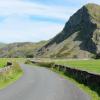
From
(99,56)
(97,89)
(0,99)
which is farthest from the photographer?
(99,56)

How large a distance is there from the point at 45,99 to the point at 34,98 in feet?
2.62

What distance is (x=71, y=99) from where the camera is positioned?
64.5ft

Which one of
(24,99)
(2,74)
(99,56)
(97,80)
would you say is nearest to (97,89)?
(97,80)

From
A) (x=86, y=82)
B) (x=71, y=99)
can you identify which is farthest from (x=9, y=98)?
(x=86, y=82)

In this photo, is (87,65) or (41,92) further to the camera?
(87,65)

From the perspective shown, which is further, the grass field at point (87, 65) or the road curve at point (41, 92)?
the grass field at point (87, 65)

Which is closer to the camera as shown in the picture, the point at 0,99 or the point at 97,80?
the point at 0,99

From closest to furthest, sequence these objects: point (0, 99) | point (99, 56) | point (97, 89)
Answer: point (0, 99), point (97, 89), point (99, 56)

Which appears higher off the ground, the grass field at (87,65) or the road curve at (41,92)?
the grass field at (87,65)

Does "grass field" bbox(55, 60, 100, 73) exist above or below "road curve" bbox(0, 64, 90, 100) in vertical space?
above

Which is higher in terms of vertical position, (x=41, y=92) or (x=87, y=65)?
(x=87, y=65)

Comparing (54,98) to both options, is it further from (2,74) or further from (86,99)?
(2,74)

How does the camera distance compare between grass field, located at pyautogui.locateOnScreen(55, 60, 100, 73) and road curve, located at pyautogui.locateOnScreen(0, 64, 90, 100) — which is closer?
road curve, located at pyautogui.locateOnScreen(0, 64, 90, 100)

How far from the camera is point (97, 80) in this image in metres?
26.5
